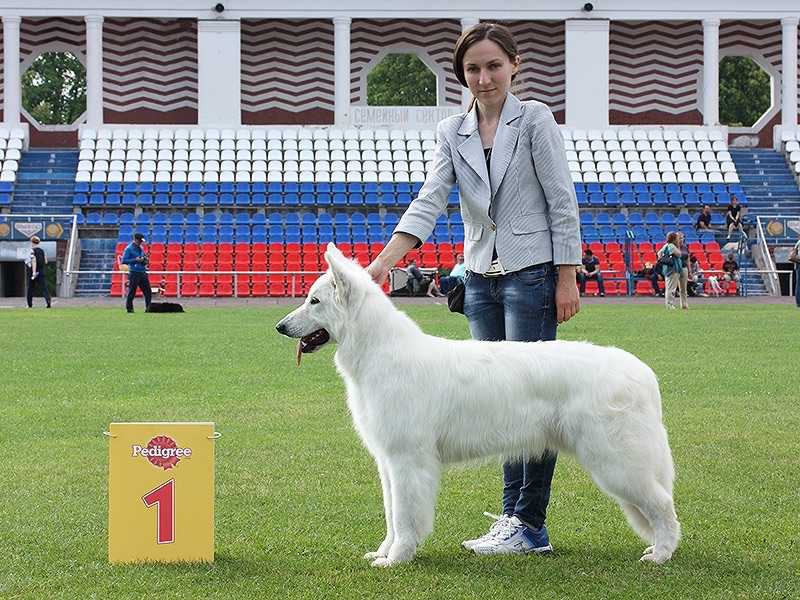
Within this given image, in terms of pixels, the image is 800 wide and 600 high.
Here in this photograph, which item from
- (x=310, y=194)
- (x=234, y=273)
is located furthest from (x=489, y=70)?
(x=310, y=194)

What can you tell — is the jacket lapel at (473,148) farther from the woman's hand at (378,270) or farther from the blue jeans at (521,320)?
the woman's hand at (378,270)

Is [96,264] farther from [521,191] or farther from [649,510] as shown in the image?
[649,510]

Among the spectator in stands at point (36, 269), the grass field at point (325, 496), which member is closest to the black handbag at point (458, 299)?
the grass field at point (325, 496)

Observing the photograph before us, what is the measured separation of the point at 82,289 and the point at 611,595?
102ft

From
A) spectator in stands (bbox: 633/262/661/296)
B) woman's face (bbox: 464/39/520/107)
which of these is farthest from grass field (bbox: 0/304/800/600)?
spectator in stands (bbox: 633/262/661/296)

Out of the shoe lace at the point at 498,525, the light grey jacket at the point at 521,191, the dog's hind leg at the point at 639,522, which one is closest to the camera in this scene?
the dog's hind leg at the point at 639,522

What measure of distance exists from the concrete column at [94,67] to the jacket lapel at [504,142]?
3873cm

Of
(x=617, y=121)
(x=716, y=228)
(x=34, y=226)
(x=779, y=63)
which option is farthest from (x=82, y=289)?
(x=779, y=63)

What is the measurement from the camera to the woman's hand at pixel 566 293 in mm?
5617

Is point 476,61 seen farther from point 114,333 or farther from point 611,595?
point 114,333

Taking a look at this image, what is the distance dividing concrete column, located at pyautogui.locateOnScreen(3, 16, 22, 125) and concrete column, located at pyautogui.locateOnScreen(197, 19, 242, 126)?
6426 millimetres

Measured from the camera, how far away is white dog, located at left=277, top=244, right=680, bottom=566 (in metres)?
5.22

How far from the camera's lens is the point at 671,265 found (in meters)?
27.9

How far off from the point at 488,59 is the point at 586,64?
39.0 metres
